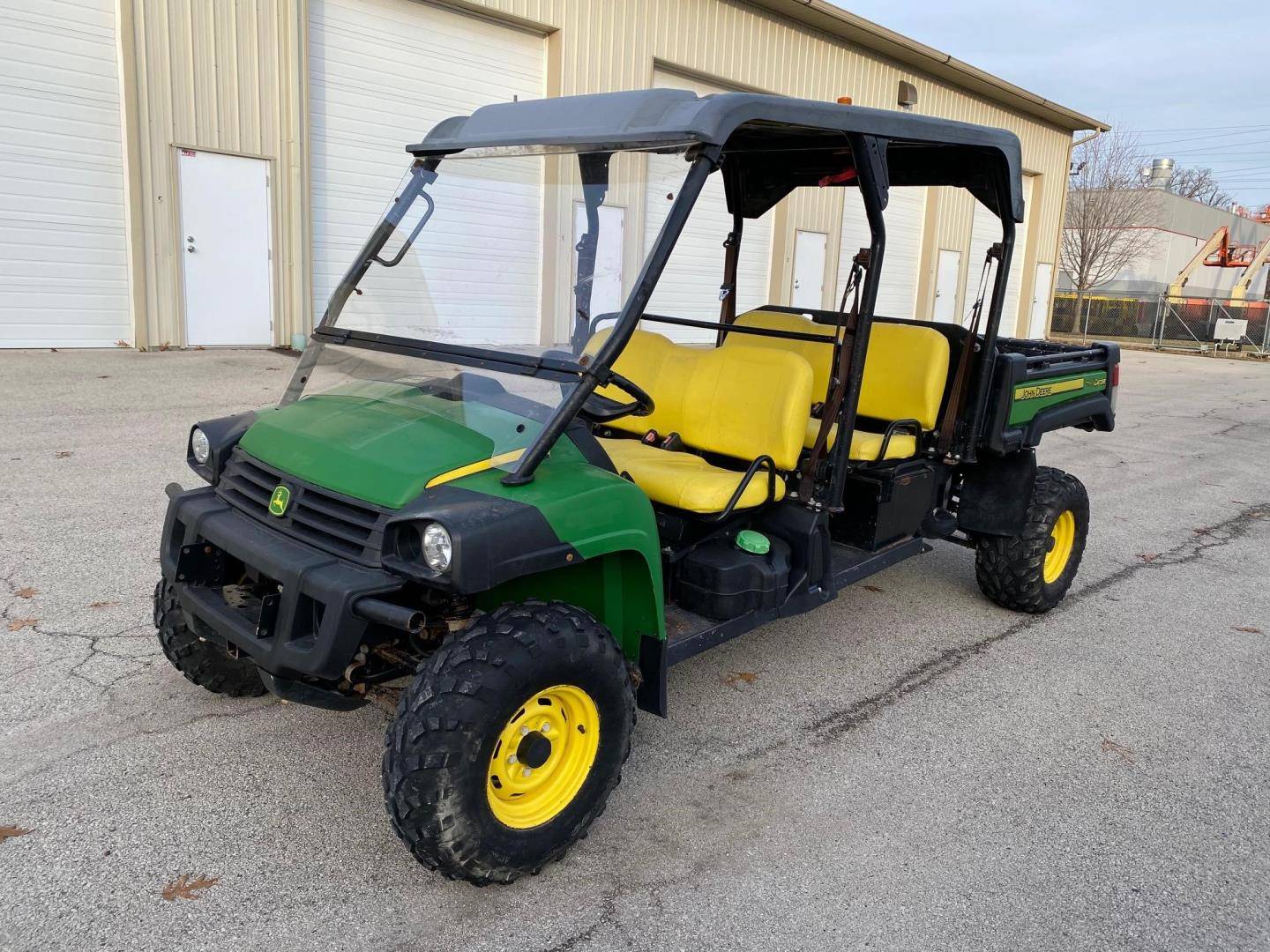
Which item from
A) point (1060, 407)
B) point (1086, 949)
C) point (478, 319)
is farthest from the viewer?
point (1060, 407)

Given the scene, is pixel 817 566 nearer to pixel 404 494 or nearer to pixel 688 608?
pixel 688 608

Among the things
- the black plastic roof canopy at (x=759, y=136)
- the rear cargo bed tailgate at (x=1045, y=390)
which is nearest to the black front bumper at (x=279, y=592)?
the black plastic roof canopy at (x=759, y=136)

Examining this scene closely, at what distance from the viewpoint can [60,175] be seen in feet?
32.1

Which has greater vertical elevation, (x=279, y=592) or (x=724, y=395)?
(x=724, y=395)

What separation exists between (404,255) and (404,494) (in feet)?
3.93

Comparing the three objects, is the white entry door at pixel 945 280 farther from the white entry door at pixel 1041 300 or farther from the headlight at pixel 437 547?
the white entry door at pixel 1041 300

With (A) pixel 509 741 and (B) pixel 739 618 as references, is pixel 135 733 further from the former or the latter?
(B) pixel 739 618

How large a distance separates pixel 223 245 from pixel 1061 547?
30.3 feet

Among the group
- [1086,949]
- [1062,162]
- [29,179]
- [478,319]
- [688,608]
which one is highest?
[1062,162]

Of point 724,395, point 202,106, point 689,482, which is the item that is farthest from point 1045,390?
point 202,106

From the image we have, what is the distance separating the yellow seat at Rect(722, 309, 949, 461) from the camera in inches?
174

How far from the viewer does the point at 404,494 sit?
2.62 metres

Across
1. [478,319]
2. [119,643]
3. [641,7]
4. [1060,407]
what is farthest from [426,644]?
[641,7]

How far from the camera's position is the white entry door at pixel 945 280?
6.82 meters
